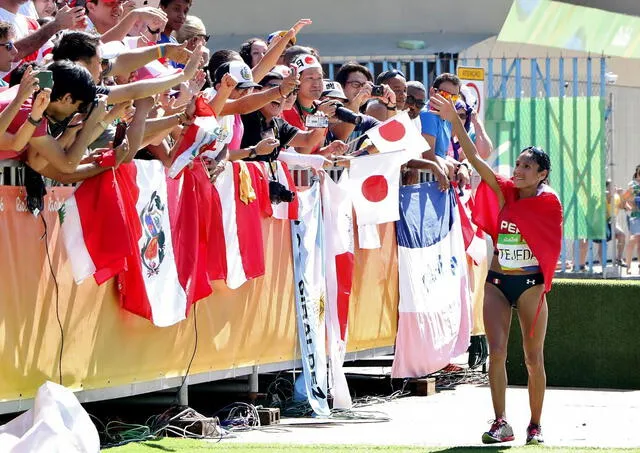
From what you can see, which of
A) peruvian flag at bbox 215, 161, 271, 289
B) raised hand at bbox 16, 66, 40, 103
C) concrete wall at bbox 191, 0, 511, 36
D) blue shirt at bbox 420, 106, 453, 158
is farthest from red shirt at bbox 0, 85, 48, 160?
concrete wall at bbox 191, 0, 511, 36

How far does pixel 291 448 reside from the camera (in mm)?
8883

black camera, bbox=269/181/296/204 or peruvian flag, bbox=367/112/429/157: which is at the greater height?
peruvian flag, bbox=367/112/429/157

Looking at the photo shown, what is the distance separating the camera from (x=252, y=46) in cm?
1155

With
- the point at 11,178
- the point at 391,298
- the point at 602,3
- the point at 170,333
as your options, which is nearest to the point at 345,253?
the point at 391,298

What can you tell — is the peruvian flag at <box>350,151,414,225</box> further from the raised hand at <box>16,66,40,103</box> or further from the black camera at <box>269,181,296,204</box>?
the raised hand at <box>16,66,40,103</box>

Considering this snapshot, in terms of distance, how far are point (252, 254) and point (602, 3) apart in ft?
72.7

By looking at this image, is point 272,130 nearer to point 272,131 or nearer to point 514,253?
point 272,131

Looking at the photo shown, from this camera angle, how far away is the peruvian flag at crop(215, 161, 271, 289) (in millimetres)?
10148

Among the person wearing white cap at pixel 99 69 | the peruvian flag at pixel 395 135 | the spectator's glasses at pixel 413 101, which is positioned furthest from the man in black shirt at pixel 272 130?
the spectator's glasses at pixel 413 101

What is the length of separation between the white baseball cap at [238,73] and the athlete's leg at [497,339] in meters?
2.30

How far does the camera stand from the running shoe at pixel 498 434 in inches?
370

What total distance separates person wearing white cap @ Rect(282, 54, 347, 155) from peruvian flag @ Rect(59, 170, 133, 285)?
303cm

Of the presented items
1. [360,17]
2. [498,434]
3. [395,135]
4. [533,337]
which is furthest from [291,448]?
[360,17]

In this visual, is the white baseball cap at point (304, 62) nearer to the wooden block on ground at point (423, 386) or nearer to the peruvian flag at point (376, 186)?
the peruvian flag at point (376, 186)
